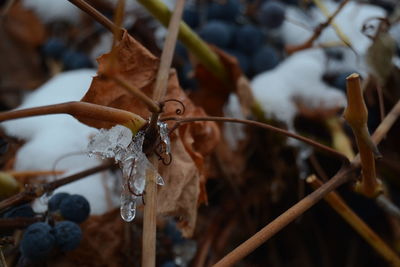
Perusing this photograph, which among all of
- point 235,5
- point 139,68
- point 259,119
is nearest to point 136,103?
point 139,68

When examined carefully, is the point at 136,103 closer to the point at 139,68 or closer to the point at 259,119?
the point at 139,68

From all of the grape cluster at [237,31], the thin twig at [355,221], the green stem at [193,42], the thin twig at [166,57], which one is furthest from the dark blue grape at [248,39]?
the thin twig at [355,221]

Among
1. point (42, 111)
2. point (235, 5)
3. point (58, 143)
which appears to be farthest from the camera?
point (235, 5)

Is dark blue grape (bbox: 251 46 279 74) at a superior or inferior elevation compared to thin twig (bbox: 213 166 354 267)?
superior

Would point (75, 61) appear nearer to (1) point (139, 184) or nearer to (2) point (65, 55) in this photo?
(2) point (65, 55)

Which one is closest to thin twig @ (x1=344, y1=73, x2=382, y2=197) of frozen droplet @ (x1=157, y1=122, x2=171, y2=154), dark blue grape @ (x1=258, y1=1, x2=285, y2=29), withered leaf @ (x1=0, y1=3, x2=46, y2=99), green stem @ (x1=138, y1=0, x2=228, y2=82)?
frozen droplet @ (x1=157, y1=122, x2=171, y2=154)

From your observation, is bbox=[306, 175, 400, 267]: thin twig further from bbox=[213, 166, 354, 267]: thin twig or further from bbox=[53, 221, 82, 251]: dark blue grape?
bbox=[53, 221, 82, 251]: dark blue grape
